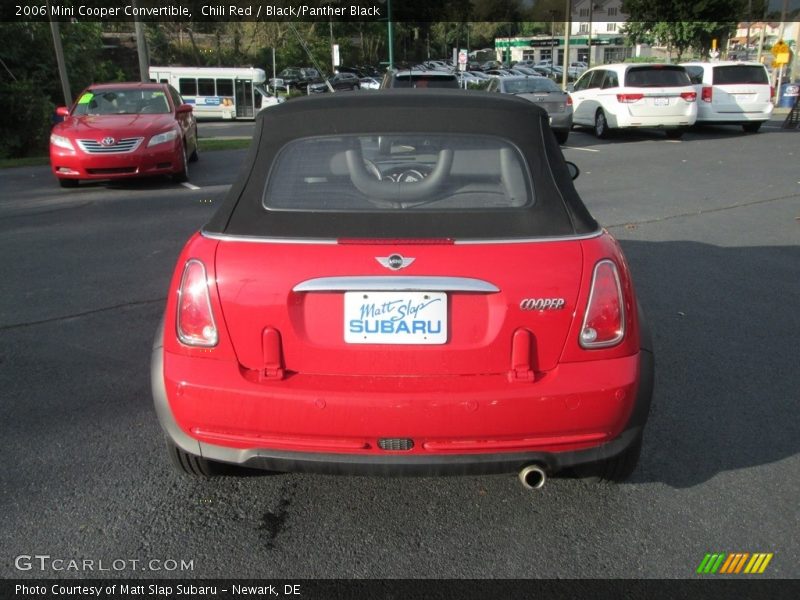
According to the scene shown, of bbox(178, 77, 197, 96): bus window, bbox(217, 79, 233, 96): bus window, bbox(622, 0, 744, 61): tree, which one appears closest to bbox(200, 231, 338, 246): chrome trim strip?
bbox(217, 79, 233, 96): bus window

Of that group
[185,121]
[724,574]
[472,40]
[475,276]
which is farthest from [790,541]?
[472,40]

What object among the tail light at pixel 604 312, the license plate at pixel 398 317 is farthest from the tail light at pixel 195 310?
the tail light at pixel 604 312

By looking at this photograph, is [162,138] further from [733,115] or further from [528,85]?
[733,115]

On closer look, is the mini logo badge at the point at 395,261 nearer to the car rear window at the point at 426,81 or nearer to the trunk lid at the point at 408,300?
the trunk lid at the point at 408,300

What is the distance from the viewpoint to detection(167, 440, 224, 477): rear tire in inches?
122

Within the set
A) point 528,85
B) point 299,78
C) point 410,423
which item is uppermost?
point 410,423

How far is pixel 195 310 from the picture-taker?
2.79 metres

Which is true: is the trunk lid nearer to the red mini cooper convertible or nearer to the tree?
the red mini cooper convertible

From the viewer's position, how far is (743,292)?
6.19m

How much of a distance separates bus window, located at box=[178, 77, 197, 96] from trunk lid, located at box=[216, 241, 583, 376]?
111 ft

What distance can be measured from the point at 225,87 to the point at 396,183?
32.7m

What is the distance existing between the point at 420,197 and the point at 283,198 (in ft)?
1.80

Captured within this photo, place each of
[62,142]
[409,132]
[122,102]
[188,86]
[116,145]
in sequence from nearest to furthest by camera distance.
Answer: [409,132] < [116,145] < [62,142] < [122,102] < [188,86]
